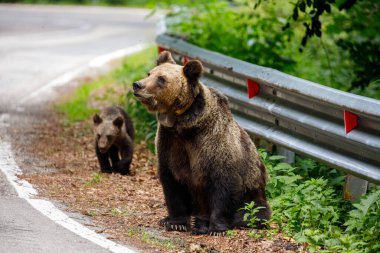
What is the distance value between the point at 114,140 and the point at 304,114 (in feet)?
11.6

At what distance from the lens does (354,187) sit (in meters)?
8.25

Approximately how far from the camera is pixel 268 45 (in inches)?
532

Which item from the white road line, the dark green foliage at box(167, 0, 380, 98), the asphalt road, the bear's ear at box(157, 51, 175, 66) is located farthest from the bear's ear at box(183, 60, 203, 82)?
the dark green foliage at box(167, 0, 380, 98)

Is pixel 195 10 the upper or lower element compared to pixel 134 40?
upper

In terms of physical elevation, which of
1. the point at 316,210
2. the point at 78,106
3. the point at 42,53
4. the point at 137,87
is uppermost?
the point at 137,87

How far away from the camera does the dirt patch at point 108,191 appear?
24.3ft

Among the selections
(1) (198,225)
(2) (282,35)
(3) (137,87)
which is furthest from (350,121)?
(2) (282,35)

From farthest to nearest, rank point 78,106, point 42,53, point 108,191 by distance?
point 42,53, point 78,106, point 108,191

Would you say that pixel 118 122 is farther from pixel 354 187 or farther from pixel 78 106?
pixel 354 187

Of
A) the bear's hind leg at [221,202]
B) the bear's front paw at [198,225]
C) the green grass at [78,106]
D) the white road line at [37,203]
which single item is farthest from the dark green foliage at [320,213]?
the green grass at [78,106]

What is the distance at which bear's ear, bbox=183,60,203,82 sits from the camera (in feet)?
25.2

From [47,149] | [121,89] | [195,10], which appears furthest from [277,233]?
[121,89]

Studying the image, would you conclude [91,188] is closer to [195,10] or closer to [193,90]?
[193,90]

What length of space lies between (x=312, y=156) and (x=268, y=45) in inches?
204
